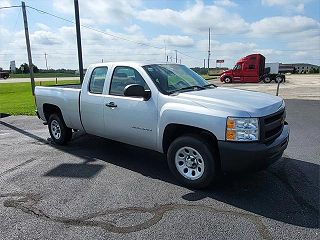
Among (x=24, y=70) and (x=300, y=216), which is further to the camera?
(x=24, y=70)

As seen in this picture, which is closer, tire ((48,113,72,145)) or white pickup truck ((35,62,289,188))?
white pickup truck ((35,62,289,188))

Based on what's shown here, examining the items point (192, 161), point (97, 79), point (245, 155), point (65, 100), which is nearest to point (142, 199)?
Answer: point (192, 161)

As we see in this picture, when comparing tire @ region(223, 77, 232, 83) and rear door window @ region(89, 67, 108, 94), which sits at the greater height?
rear door window @ region(89, 67, 108, 94)

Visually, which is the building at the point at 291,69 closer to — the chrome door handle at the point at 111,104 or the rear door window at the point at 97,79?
the rear door window at the point at 97,79

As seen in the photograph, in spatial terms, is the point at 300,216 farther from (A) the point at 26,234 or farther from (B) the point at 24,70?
(B) the point at 24,70

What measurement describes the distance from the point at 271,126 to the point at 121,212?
2.31 m

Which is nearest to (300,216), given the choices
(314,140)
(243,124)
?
(243,124)

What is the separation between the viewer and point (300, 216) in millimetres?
3646

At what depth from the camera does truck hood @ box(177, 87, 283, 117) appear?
408cm

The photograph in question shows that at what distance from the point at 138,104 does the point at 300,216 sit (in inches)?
110

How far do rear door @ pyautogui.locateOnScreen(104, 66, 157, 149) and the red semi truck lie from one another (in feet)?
106

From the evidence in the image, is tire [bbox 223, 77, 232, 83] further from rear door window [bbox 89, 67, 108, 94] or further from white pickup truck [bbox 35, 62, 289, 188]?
rear door window [bbox 89, 67, 108, 94]

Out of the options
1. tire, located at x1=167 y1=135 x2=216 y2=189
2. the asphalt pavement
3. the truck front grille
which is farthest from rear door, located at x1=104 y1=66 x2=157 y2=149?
the truck front grille

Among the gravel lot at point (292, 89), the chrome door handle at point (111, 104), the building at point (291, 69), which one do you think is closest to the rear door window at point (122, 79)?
the chrome door handle at point (111, 104)
